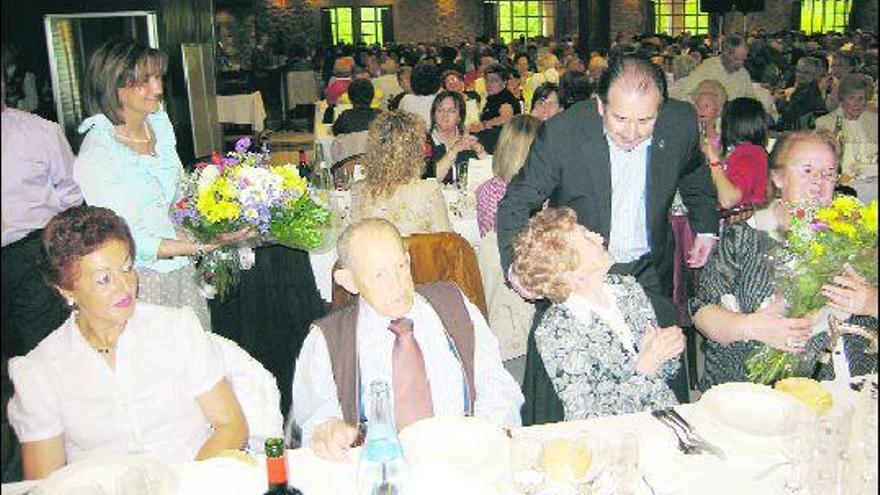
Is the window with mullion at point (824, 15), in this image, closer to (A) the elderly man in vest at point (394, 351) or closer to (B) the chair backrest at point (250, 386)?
(A) the elderly man in vest at point (394, 351)

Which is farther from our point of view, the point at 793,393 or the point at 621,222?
the point at 621,222

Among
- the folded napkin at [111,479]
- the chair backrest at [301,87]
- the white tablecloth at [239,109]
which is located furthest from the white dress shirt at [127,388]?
the chair backrest at [301,87]

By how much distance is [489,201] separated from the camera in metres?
4.11

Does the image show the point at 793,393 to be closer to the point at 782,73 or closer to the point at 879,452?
the point at 879,452

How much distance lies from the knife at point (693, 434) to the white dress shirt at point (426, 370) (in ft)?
1.64

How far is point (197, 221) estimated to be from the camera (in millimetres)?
3209

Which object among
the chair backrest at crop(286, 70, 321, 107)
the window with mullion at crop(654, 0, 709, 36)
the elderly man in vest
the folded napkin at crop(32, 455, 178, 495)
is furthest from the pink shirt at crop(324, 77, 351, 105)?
the window with mullion at crop(654, 0, 709, 36)

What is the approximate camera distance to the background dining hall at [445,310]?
195cm

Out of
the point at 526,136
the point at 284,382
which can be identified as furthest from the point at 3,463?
the point at 526,136

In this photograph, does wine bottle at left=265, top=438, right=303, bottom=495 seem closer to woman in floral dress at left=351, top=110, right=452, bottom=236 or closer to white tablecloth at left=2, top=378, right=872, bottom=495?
white tablecloth at left=2, top=378, right=872, bottom=495

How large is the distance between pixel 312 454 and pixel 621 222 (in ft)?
5.33

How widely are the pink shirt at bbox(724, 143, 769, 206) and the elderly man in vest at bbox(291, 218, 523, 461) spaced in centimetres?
253

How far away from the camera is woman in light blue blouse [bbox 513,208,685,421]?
2.45 m

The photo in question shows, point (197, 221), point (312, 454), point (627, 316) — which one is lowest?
point (312, 454)
